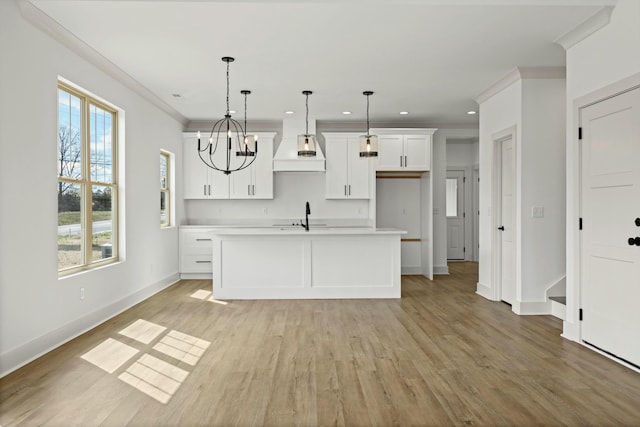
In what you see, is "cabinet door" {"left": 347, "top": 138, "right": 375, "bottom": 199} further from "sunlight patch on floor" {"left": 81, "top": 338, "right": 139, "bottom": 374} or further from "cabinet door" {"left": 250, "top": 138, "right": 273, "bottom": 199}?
"sunlight patch on floor" {"left": 81, "top": 338, "right": 139, "bottom": 374}

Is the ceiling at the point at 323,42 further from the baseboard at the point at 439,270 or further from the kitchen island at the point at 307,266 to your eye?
the baseboard at the point at 439,270

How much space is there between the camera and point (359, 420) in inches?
97.1

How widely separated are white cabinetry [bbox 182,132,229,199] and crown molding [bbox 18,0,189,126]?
1.63m

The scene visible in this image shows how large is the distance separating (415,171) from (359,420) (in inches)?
230

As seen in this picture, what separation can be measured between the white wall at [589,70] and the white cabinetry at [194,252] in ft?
18.0

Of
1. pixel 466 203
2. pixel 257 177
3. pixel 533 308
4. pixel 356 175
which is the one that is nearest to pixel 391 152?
pixel 356 175

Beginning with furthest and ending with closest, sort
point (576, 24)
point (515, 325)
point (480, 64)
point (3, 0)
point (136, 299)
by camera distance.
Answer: point (136, 299) → point (480, 64) → point (515, 325) → point (576, 24) → point (3, 0)

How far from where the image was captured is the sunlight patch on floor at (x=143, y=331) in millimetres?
4098

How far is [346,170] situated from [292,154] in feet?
3.39

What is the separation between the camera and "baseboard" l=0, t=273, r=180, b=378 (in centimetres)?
321

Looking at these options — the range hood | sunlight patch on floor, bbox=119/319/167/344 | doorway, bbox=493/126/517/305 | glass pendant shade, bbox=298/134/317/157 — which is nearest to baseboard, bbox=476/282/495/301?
doorway, bbox=493/126/517/305

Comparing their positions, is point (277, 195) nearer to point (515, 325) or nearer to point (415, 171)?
point (415, 171)

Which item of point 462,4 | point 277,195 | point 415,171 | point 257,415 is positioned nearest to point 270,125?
point 277,195

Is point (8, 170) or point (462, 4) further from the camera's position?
point (462, 4)
